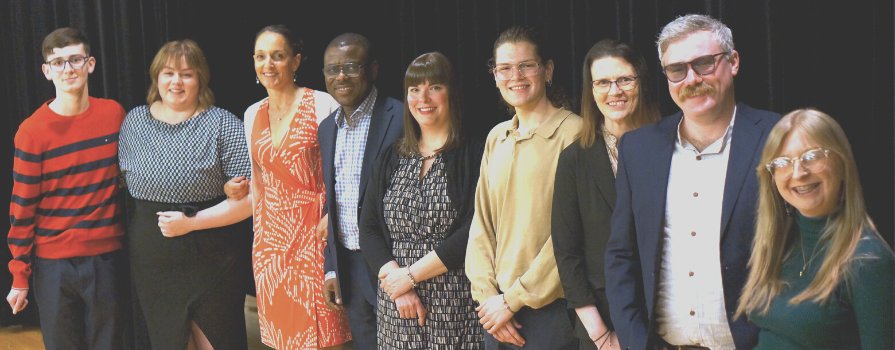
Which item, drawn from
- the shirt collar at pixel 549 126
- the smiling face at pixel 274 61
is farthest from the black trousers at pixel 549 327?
the smiling face at pixel 274 61

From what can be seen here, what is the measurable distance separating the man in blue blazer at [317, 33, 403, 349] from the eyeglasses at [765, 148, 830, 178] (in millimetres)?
1642

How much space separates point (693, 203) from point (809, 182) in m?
0.35

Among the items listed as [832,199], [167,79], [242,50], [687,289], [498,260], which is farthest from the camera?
[242,50]

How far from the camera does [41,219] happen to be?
4.21m

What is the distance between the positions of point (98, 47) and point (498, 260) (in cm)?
318

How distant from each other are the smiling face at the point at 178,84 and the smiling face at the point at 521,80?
1412mm

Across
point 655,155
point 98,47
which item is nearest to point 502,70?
point 655,155

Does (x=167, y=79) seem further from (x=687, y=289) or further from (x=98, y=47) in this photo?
(x=687, y=289)

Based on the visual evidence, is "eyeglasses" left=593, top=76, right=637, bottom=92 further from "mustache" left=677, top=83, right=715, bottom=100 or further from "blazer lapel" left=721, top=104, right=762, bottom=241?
"blazer lapel" left=721, top=104, right=762, bottom=241

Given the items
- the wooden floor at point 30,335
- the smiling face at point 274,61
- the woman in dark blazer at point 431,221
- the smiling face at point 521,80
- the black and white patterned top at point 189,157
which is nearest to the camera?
the smiling face at point 521,80

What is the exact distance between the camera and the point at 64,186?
13.6 ft

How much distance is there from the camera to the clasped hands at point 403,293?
3311 millimetres

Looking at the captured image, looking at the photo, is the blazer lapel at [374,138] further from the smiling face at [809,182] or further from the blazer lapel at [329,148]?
the smiling face at [809,182]

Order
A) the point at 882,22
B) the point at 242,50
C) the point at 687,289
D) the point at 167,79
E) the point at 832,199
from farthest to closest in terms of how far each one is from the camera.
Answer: the point at 242,50
the point at 167,79
the point at 882,22
the point at 687,289
the point at 832,199
